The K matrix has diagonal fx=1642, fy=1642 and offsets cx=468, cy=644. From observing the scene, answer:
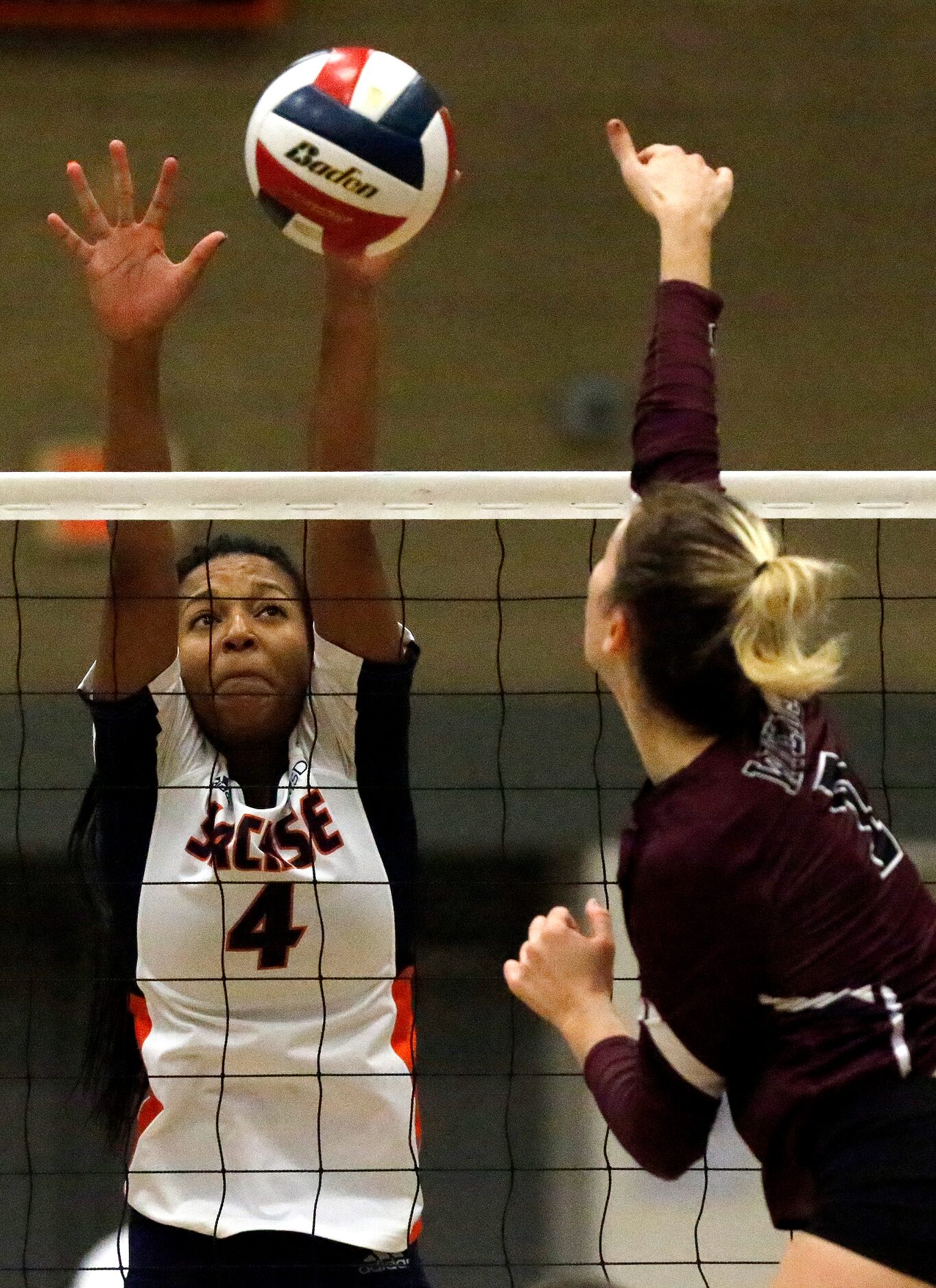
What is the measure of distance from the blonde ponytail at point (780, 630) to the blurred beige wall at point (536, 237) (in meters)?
3.69

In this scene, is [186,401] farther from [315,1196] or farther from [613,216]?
[315,1196]

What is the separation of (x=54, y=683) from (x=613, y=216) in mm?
2363

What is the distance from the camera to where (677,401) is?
1816 millimetres

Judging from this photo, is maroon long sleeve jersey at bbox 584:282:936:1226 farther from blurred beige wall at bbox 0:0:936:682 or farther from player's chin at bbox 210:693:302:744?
blurred beige wall at bbox 0:0:936:682

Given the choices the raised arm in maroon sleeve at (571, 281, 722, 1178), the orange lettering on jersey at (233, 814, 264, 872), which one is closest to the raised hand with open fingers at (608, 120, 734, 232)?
the raised arm in maroon sleeve at (571, 281, 722, 1178)

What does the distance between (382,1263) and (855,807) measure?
46.3 inches

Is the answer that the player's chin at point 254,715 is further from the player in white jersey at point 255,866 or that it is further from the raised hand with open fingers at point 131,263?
the raised hand with open fingers at point 131,263

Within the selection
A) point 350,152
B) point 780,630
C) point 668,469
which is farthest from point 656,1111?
point 350,152

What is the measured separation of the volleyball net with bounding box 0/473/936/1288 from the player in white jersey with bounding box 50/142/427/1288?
181cm

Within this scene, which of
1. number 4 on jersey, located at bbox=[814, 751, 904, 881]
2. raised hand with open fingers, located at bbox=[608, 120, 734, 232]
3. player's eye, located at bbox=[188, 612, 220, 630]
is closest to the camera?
number 4 on jersey, located at bbox=[814, 751, 904, 881]

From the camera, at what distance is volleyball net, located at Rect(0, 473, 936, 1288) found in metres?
4.70

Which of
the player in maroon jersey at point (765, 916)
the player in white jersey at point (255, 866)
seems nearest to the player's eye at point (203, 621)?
the player in white jersey at point (255, 866)

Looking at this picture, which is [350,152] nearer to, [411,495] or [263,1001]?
[411,495]

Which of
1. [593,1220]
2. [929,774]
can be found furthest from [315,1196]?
[929,774]
